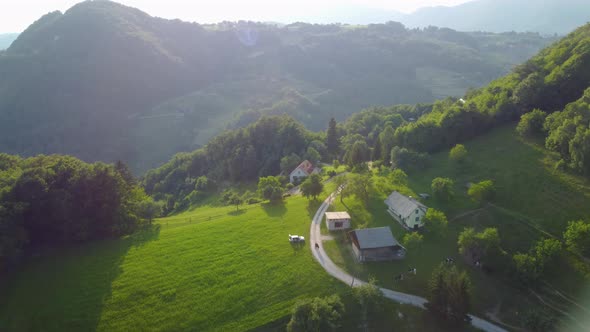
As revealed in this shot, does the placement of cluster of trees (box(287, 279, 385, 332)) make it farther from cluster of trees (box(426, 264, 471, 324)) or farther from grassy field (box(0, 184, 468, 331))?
cluster of trees (box(426, 264, 471, 324))

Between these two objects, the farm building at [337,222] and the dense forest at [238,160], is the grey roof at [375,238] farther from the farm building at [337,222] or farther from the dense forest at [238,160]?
the dense forest at [238,160]

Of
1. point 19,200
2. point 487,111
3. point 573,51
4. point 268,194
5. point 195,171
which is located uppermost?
point 573,51

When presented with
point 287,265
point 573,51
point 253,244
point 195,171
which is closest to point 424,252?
point 287,265

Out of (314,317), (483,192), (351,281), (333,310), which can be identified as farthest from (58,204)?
(483,192)

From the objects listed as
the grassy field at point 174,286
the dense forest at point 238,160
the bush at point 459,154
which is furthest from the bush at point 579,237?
the dense forest at point 238,160

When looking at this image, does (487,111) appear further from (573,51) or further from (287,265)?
(287,265)

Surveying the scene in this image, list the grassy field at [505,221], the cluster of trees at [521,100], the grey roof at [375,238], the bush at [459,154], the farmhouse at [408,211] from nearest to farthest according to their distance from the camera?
1. the grassy field at [505,221]
2. the grey roof at [375,238]
3. the farmhouse at [408,211]
4. the bush at [459,154]
5. the cluster of trees at [521,100]

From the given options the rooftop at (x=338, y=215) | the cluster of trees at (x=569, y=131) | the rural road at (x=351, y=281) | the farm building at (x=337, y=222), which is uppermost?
the cluster of trees at (x=569, y=131)

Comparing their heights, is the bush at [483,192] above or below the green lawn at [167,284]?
above
